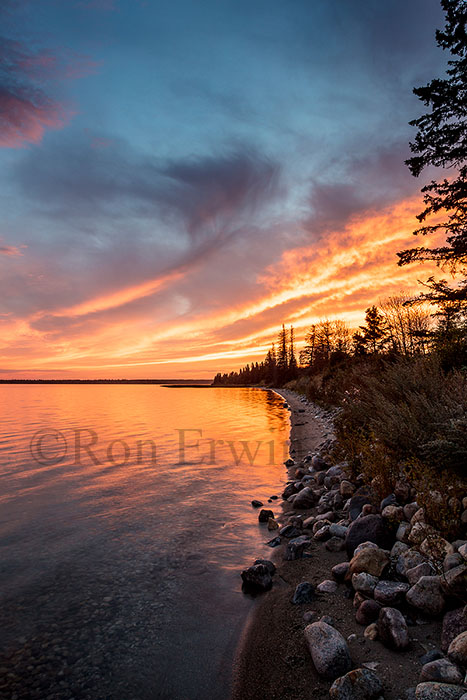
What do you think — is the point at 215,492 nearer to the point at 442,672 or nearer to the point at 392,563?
the point at 392,563

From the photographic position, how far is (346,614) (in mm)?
3779

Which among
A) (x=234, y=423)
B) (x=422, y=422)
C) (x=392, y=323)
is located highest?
(x=392, y=323)

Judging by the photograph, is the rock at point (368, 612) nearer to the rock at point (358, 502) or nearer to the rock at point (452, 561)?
the rock at point (452, 561)

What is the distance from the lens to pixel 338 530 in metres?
5.66

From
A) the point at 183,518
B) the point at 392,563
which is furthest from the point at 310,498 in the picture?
the point at 392,563

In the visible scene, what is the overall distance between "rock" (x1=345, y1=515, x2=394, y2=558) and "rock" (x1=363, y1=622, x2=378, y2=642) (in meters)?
1.41

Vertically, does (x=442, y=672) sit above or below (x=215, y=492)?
above

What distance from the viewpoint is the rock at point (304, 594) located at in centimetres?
422

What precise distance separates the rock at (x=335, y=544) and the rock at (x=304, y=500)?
7.36ft

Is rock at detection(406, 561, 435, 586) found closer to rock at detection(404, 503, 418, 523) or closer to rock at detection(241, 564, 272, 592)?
rock at detection(404, 503, 418, 523)

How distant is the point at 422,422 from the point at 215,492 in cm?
558

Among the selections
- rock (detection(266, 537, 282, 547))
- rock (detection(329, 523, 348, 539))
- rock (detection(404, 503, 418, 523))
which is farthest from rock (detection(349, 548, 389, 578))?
rock (detection(266, 537, 282, 547))

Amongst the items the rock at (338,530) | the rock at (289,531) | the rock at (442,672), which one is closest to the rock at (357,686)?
the rock at (442,672)

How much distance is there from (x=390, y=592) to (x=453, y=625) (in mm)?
700
